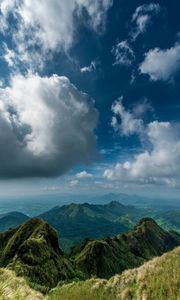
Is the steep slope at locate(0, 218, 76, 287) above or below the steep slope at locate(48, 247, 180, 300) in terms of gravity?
below

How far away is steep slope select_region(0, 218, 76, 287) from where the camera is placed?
4338 inches

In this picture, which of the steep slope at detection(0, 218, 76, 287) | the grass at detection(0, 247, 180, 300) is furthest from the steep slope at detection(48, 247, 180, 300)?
the steep slope at detection(0, 218, 76, 287)

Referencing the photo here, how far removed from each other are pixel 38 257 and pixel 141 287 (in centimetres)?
11480

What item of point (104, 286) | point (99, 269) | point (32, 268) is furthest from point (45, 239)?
point (104, 286)

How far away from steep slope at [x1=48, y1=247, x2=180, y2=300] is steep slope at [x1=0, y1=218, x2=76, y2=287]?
277 ft

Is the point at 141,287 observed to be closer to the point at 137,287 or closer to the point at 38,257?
the point at 137,287

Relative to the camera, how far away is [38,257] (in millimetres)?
124875

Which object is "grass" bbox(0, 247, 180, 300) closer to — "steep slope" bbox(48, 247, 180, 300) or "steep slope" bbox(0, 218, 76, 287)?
"steep slope" bbox(48, 247, 180, 300)

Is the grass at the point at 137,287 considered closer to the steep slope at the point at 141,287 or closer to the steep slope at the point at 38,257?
the steep slope at the point at 141,287

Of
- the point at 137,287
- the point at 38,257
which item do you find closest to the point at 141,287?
the point at 137,287

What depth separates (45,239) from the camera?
148 meters

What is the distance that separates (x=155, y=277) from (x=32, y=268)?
103 m

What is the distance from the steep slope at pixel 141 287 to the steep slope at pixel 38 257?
84378 mm

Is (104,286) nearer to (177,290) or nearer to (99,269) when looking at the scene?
(177,290)
